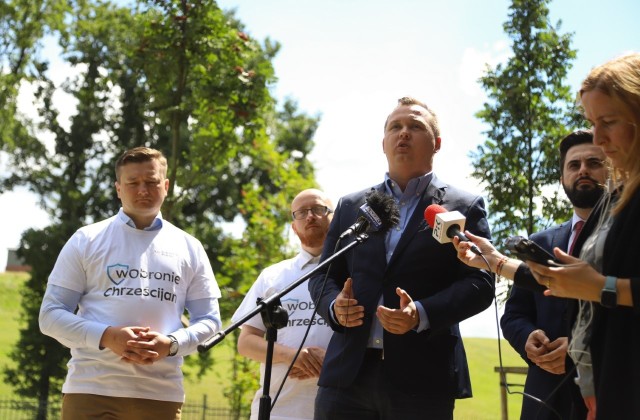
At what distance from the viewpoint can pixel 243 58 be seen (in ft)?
34.0

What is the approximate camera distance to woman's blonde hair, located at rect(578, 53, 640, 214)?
2807mm

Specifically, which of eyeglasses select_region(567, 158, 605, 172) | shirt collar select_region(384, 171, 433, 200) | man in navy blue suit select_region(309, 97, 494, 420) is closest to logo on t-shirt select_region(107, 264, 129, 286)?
man in navy blue suit select_region(309, 97, 494, 420)

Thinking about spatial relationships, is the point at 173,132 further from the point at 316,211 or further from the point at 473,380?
the point at 473,380

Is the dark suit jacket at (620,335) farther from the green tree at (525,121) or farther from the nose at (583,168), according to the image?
the green tree at (525,121)

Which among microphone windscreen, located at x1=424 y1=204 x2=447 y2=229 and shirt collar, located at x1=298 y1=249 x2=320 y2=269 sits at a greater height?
microphone windscreen, located at x1=424 y1=204 x2=447 y2=229

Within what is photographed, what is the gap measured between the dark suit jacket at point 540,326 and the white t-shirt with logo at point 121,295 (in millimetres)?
2048

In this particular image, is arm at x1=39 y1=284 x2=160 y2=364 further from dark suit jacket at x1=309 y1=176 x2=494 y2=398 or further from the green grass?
the green grass

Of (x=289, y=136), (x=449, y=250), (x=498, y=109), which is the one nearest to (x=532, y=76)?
(x=498, y=109)

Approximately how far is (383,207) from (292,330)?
68.1 inches

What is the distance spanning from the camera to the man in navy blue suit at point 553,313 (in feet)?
13.3

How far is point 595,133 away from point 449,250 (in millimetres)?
1375

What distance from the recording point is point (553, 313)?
4.31 metres

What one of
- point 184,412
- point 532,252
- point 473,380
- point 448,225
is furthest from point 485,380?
point 532,252

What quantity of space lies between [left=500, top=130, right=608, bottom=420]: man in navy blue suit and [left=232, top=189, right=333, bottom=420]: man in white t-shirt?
132cm
